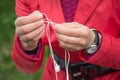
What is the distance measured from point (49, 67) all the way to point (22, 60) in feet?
0.55

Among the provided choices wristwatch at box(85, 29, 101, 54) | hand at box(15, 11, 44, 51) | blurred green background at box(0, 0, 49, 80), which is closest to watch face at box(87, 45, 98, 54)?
wristwatch at box(85, 29, 101, 54)

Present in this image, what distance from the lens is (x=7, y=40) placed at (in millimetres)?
3521

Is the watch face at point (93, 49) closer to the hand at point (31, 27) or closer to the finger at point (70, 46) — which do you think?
the finger at point (70, 46)

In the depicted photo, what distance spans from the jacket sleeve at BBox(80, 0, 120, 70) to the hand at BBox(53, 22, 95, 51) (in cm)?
7

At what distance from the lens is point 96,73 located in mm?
1816

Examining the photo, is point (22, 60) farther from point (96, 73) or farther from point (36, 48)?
point (96, 73)

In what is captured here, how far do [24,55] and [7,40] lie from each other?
5.63 feet

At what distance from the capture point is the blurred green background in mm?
3369

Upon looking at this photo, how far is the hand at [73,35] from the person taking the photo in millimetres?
1582

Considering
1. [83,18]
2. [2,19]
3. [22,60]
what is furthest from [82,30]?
[2,19]

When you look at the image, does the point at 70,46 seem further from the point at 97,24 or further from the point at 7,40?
the point at 7,40

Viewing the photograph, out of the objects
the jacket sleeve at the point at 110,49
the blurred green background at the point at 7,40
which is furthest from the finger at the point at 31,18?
the blurred green background at the point at 7,40

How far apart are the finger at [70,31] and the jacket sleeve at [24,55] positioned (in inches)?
9.3

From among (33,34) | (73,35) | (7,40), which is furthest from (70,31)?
(7,40)
